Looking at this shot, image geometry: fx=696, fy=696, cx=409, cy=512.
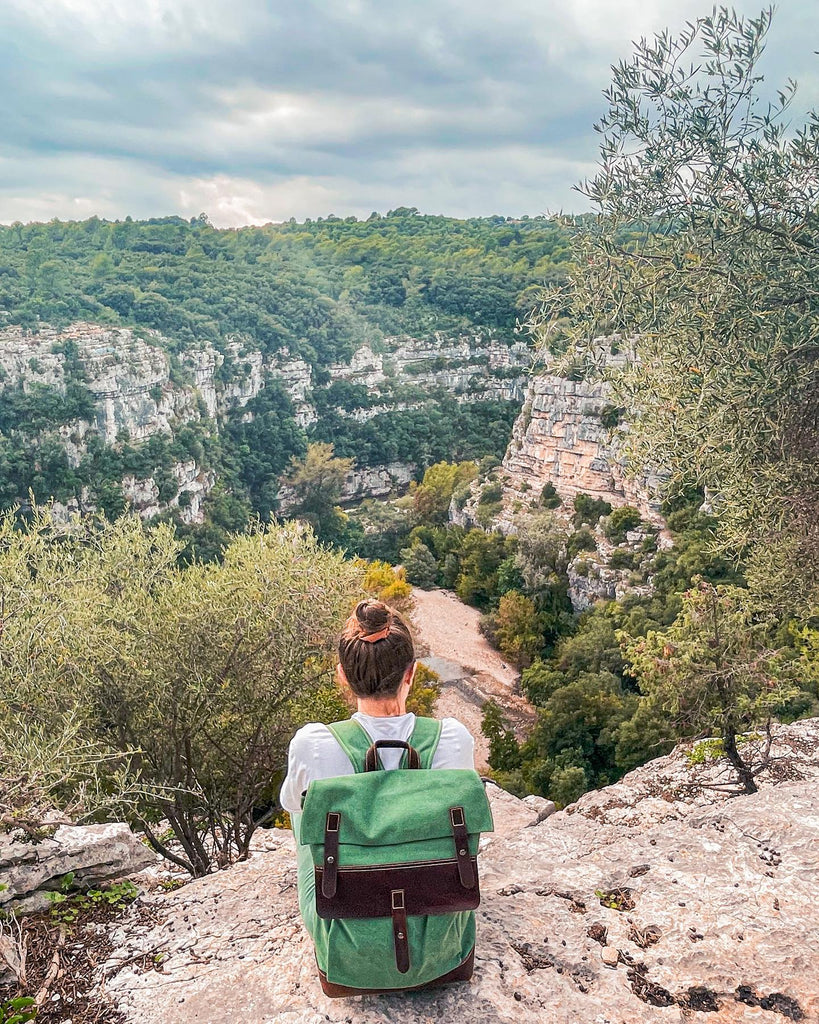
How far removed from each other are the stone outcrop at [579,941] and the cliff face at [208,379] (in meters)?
37.5

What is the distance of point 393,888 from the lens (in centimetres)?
239

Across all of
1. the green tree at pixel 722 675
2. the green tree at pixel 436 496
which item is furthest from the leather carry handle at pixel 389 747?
the green tree at pixel 436 496

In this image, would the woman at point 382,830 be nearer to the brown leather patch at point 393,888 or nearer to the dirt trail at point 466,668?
the brown leather patch at point 393,888

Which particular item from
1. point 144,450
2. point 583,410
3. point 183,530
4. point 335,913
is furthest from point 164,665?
point 144,450

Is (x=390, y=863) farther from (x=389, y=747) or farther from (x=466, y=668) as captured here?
(x=466, y=668)

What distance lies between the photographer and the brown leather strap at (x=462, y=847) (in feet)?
7.88

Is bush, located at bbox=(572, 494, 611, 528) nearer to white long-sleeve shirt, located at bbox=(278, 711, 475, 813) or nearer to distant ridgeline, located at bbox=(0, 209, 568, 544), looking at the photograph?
distant ridgeline, located at bbox=(0, 209, 568, 544)

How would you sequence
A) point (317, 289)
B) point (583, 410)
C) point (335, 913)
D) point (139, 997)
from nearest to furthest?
point (335, 913), point (139, 997), point (583, 410), point (317, 289)

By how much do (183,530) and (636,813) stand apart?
136 feet

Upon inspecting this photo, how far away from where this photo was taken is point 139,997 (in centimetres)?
303

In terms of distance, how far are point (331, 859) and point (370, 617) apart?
840mm

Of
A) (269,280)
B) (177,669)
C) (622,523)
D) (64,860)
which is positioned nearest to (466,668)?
(622,523)

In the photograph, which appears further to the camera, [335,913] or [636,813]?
[636,813]

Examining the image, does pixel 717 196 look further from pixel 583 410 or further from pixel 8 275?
pixel 8 275
